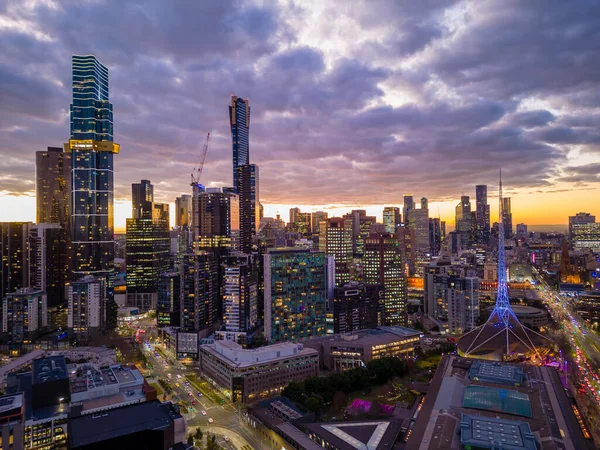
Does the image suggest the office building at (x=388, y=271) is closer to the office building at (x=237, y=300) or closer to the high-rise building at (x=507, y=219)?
the office building at (x=237, y=300)

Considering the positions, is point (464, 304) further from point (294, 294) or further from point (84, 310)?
point (84, 310)

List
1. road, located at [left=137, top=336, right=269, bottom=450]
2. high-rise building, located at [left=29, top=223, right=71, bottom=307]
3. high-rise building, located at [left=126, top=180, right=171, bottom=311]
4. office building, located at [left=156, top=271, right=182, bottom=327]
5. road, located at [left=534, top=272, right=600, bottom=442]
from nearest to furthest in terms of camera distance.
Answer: road, located at [left=137, top=336, right=269, bottom=450] → road, located at [left=534, top=272, right=600, bottom=442] → office building, located at [left=156, top=271, right=182, bottom=327] → high-rise building, located at [left=29, top=223, right=71, bottom=307] → high-rise building, located at [left=126, top=180, right=171, bottom=311]

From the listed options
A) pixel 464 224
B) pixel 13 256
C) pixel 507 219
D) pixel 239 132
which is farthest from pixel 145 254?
pixel 507 219

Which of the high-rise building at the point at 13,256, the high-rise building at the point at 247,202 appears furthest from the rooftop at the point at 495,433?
the high-rise building at the point at 247,202

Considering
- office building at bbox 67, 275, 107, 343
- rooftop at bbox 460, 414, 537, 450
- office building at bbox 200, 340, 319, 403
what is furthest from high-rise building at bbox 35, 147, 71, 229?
rooftop at bbox 460, 414, 537, 450

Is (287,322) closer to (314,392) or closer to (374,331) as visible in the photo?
(374,331)

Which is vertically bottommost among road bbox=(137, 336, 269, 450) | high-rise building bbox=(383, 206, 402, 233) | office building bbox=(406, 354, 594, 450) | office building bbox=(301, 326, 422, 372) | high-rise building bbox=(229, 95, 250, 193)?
road bbox=(137, 336, 269, 450)

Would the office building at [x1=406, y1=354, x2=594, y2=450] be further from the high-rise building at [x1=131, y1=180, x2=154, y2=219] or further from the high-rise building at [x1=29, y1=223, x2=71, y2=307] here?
the high-rise building at [x1=131, y1=180, x2=154, y2=219]

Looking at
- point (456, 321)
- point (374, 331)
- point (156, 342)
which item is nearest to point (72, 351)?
point (156, 342)
